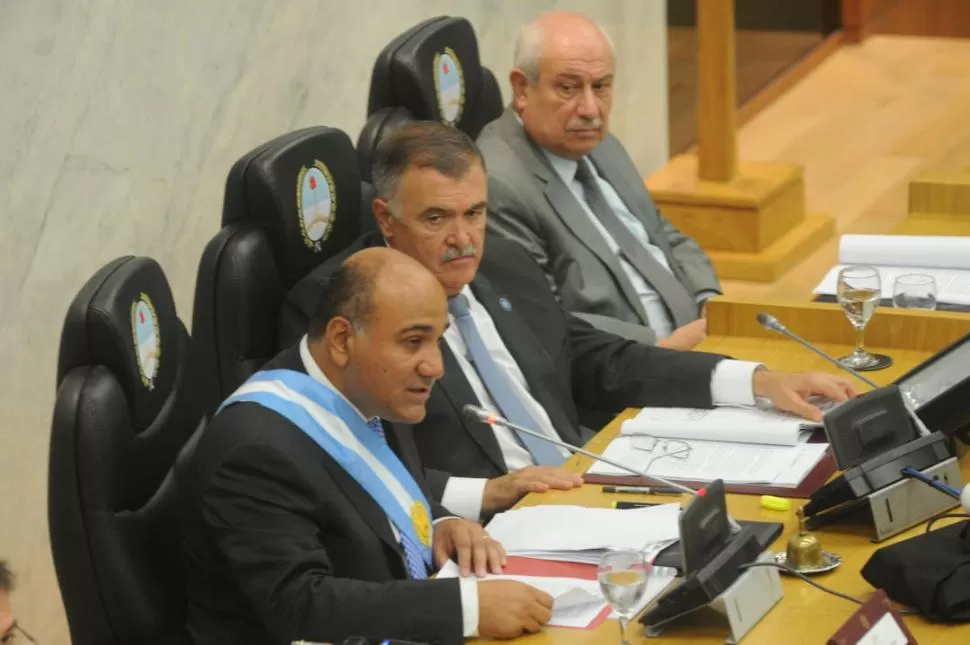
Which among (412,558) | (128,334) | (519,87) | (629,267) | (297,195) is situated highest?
(519,87)

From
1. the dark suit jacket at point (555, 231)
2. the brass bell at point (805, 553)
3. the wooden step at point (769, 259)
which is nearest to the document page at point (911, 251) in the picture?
the dark suit jacket at point (555, 231)

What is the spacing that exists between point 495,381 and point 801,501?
733 mm

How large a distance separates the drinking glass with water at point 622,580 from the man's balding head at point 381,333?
48cm

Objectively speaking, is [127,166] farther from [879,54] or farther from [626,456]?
[879,54]

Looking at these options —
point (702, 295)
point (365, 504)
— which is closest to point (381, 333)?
point (365, 504)

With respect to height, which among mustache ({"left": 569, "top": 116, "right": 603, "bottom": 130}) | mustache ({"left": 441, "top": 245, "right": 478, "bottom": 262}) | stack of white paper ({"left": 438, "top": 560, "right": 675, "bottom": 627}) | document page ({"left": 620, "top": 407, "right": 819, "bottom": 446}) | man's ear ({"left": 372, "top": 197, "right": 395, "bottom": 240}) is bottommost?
stack of white paper ({"left": 438, "top": 560, "right": 675, "bottom": 627})

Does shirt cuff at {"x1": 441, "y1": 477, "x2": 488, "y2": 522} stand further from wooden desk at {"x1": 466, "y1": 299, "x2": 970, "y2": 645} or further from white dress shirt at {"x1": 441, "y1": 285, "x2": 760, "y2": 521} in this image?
wooden desk at {"x1": 466, "y1": 299, "x2": 970, "y2": 645}

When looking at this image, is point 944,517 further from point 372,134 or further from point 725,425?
point 372,134

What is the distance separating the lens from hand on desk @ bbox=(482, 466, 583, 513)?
8.83 ft

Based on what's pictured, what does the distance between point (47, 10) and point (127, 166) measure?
1.29ft

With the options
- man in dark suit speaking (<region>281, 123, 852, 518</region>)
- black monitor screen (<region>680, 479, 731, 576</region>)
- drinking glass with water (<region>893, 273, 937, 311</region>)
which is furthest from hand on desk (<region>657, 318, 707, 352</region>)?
black monitor screen (<region>680, 479, 731, 576</region>)

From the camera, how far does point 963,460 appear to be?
270 cm

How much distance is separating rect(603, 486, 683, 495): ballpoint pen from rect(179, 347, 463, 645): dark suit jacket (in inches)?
15.5

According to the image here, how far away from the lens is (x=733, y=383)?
298cm
